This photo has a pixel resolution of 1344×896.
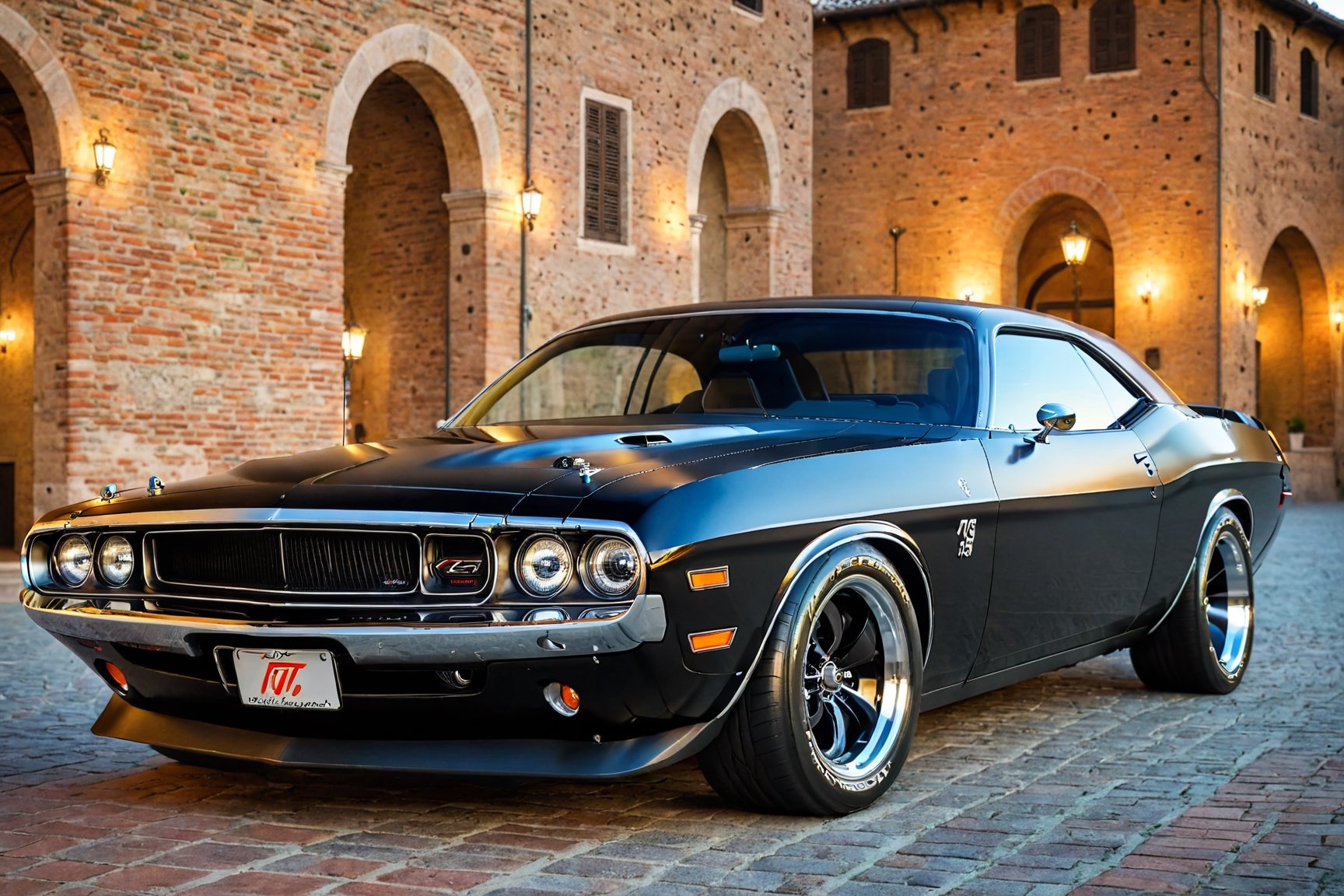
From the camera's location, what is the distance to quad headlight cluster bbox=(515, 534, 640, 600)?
11.3 feet

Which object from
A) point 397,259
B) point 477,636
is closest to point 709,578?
point 477,636

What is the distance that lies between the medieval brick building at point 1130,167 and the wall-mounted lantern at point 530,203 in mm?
13647

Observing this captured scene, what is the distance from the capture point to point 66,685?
6.68 m

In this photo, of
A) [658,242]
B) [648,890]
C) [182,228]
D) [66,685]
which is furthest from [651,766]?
[658,242]

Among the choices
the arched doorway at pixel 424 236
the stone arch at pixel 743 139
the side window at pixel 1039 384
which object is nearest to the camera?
the side window at pixel 1039 384

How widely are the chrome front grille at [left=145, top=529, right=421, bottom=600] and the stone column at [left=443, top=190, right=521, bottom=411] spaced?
44.4ft

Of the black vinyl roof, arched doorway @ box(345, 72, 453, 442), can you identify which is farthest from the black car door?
the black vinyl roof

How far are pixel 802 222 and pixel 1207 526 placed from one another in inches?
707

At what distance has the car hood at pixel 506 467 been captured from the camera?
3.59 metres

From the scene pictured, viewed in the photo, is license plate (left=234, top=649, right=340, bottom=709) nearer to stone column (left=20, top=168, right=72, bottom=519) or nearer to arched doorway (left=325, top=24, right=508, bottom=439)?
stone column (left=20, top=168, right=72, bottom=519)

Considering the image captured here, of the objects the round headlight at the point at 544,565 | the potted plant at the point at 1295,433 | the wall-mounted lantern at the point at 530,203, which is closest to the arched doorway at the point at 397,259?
the wall-mounted lantern at the point at 530,203

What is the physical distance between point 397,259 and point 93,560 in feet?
49.4

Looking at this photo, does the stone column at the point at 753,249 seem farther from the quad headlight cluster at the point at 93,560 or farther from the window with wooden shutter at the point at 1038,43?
the quad headlight cluster at the point at 93,560

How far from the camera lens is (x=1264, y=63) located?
31656 millimetres
